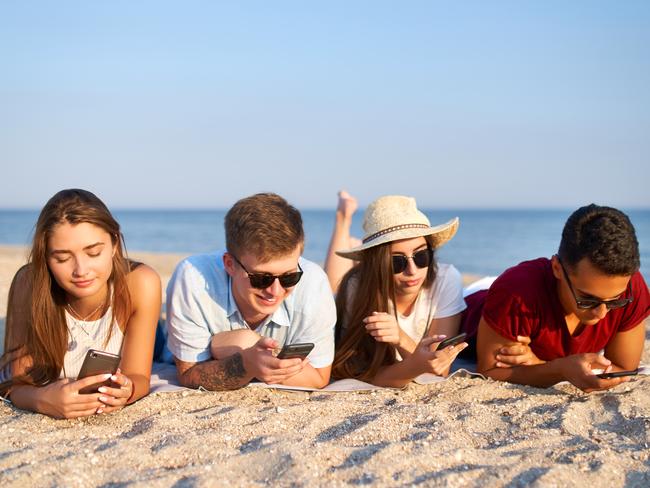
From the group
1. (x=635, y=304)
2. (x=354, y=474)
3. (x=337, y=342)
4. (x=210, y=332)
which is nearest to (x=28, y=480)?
(x=354, y=474)

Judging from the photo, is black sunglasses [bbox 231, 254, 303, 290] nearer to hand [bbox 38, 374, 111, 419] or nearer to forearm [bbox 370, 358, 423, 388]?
forearm [bbox 370, 358, 423, 388]

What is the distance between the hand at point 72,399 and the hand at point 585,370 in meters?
2.93

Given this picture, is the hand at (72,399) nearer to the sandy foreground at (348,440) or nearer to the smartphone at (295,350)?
the sandy foreground at (348,440)

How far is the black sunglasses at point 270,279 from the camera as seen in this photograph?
4453 millimetres

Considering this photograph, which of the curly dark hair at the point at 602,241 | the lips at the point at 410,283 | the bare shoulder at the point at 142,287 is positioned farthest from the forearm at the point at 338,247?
the curly dark hair at the point at 602,241

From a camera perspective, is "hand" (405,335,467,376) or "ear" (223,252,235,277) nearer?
"hand" (405,335,467,376)

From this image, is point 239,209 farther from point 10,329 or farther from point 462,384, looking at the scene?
point 462,384

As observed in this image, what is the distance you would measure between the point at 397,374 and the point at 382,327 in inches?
14.8

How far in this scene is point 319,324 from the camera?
485cm

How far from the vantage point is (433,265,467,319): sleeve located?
539cm

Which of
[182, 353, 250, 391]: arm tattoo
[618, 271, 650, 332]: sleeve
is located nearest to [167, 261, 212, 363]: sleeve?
[182, 353, 250, 391]: arm tattoo

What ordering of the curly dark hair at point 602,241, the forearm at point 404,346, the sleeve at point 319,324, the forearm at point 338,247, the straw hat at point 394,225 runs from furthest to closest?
the forearm at point 338,247 → the straw hat at point 394,225 → the forearm at point 404,346 → the sleeve at point 319,324 → the curly dark hair at point 602,241

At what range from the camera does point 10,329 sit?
178 inches

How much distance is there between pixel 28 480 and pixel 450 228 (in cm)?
347
